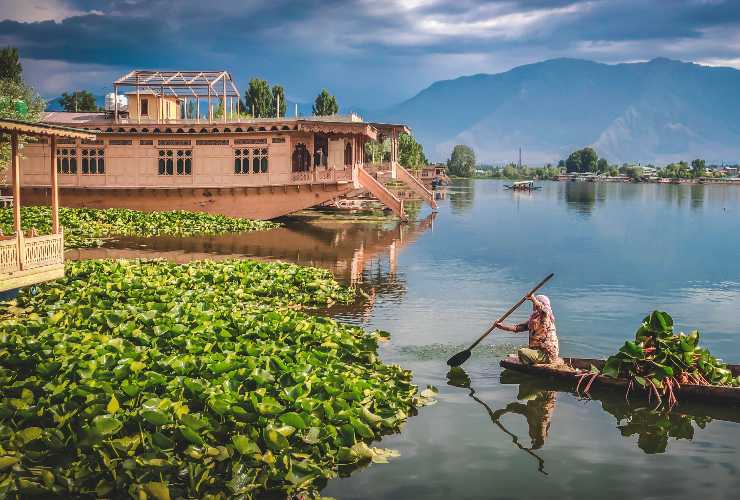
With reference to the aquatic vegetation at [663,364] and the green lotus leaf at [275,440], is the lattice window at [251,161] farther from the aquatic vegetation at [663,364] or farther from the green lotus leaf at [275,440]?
the green lotus leaf at [275,440]

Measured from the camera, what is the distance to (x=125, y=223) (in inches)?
1315

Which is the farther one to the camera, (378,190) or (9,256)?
(378,190)

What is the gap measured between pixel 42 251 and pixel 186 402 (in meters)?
8.01

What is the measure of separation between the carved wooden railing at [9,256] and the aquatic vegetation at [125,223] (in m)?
14.3

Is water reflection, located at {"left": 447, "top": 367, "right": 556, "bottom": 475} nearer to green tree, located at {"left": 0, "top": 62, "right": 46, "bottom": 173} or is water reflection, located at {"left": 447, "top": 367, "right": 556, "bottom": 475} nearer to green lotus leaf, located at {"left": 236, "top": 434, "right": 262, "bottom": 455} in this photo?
green lotus leaf, located at {"left": 236, "top": 434, "right": 262, "bottom": 455}

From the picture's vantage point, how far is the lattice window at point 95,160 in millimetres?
37938

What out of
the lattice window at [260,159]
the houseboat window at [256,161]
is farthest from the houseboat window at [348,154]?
the houseboat window at [256,161]

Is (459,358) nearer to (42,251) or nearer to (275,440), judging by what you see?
(275,440)

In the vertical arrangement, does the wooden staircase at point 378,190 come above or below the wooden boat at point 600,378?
above

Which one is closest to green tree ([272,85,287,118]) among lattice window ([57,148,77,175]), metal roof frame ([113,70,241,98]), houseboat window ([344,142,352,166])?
metal roof frame ([113,70,241,98])

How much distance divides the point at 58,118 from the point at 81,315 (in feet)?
98.9

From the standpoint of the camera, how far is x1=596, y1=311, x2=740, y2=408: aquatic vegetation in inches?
454

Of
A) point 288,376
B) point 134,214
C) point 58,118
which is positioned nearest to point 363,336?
point 288,376

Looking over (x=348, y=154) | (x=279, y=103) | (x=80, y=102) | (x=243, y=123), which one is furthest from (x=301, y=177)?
(x=80, y=102)
